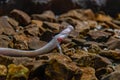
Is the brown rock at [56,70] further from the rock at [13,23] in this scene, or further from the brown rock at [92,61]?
the rock at [13,23]

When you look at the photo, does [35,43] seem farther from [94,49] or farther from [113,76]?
[113,76]

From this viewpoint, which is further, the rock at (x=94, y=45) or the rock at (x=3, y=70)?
the rock at (x=94, y=45)

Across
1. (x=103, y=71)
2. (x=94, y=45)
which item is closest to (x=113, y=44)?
(x=94, y=45)

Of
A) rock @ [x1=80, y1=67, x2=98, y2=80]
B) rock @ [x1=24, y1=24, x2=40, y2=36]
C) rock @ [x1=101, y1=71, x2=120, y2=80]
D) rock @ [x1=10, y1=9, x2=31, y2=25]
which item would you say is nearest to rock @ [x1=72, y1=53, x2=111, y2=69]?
rock @ [x1=80, y1=67, x2=98, y2=80]

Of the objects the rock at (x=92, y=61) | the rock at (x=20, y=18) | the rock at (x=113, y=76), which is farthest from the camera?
the rock at (x=20, y=18)

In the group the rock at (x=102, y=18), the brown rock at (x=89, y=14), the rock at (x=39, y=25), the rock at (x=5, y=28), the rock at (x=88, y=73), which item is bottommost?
the rock at (x=102, y=18)

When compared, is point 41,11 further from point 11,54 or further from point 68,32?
point 11,54

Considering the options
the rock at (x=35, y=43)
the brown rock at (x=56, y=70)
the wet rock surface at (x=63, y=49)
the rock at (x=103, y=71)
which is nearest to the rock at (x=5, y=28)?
the wet rock surface at (x=63, y=49)
